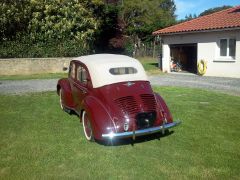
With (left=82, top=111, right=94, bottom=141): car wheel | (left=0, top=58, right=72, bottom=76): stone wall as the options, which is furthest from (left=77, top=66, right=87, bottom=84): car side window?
(left=0, top=58, right=72, bottom=76): stone wall

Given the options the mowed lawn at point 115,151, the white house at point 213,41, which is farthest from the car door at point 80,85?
the white house at point 213,41

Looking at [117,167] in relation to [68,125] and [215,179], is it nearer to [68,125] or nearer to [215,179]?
[215,179]

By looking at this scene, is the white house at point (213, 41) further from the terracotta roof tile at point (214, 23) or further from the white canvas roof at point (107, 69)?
the white canvas roof at point (107, 69)

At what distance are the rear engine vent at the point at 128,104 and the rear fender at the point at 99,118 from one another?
335 millimetres

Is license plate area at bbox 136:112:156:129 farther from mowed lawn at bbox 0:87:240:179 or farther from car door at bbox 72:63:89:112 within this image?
car door at bbox 72:63:89:112

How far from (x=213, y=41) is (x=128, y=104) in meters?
15.3

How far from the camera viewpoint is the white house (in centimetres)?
1966

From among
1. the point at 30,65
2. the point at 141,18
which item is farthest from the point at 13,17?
the point at 141,18

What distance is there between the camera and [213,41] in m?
20.7

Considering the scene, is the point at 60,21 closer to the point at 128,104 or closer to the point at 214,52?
the point at 214,52

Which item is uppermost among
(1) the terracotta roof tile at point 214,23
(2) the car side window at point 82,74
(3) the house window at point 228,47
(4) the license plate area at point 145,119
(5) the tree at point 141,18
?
(5) the tree at point 141,18

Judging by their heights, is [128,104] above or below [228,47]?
below

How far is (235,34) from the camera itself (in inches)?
766

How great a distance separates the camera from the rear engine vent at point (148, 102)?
278 inches
